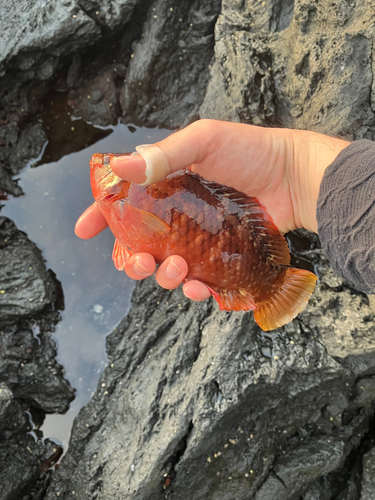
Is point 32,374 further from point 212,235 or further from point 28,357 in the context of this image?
point 212,235

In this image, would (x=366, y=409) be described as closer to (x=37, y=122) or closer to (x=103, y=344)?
(x=103, y=344)

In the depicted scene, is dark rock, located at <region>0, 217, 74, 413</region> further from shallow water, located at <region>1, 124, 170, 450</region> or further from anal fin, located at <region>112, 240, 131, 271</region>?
anal fin, located at <region>112, 240, 131, 271</region>

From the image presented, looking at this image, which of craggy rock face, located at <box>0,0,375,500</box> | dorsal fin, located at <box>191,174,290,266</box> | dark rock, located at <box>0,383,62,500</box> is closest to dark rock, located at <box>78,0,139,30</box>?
craggy rock face, located at <box>0,0,375,500</box>

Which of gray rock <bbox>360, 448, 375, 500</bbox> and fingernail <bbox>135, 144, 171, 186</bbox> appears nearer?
fingernail <bbox>135, 144, 171, 186</bbox>

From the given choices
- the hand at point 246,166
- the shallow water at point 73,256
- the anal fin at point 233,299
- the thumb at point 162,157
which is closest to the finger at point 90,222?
the hand at point 246,166

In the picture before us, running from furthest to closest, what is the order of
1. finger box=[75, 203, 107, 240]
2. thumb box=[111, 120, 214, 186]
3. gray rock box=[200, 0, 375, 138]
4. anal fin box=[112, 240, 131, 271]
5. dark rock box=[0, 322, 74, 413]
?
1. dark rock box=[0, 322, 74, 413]
2. finger box=[75, 203, 107, 240]
3. gray rock box=[200, 0, 375, 138]
4. anal fin box=[112, 240, 131, 271]
5. thumb box=[111, 120, 214, 186]

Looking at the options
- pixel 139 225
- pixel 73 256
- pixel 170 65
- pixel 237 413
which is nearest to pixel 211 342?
pixel 237 413

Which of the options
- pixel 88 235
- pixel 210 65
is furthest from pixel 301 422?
pixel 210 65

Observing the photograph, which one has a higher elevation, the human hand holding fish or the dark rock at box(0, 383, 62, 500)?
the human hand holding fish
